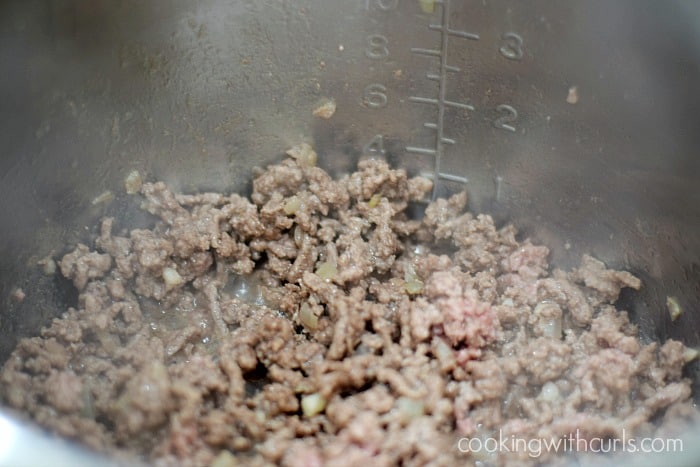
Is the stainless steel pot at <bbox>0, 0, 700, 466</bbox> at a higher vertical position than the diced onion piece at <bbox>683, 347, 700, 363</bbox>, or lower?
higher

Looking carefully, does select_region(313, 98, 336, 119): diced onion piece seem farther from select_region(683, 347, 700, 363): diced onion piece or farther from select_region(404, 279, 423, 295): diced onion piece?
select_region(683, 347, 700, 363): diced onion piece

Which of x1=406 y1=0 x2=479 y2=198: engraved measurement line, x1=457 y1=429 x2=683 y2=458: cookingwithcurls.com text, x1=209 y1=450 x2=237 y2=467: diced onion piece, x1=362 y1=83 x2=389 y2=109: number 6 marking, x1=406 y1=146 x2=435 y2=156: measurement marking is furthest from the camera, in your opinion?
x1=406 y1=146 x2=435 y2=156: measurement marking

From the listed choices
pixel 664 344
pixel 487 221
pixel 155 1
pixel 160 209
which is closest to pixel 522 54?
pixel 487 221

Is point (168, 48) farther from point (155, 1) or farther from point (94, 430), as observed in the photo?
point (94, 430)

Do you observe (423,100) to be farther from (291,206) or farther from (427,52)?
(291,206)

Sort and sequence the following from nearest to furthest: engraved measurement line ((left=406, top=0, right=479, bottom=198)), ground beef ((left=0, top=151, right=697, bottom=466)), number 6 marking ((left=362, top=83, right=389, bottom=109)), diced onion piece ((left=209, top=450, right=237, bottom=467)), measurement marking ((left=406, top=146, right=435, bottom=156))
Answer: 1. diced onion piece ((left=209, top=450, right=237, bottom=467))
2. ground beef ((left=0, top=151, right=697, bottom=466))
3. engraved measurement line ((left=406, top=0, right=479, bottom=198))
4. number 6 marking ((left=362, top=83, right=389, bottom=109))
5. measurement marking ((left=406, top=146, right=435, bottom=156))

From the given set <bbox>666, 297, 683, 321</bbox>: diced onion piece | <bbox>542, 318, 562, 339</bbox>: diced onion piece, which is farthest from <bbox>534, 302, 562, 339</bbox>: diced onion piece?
<bbox>666, 297, 683, 321</bbox>: diced onion piece

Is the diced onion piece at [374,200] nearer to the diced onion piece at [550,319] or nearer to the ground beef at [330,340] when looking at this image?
the ground beef at [330,340]
